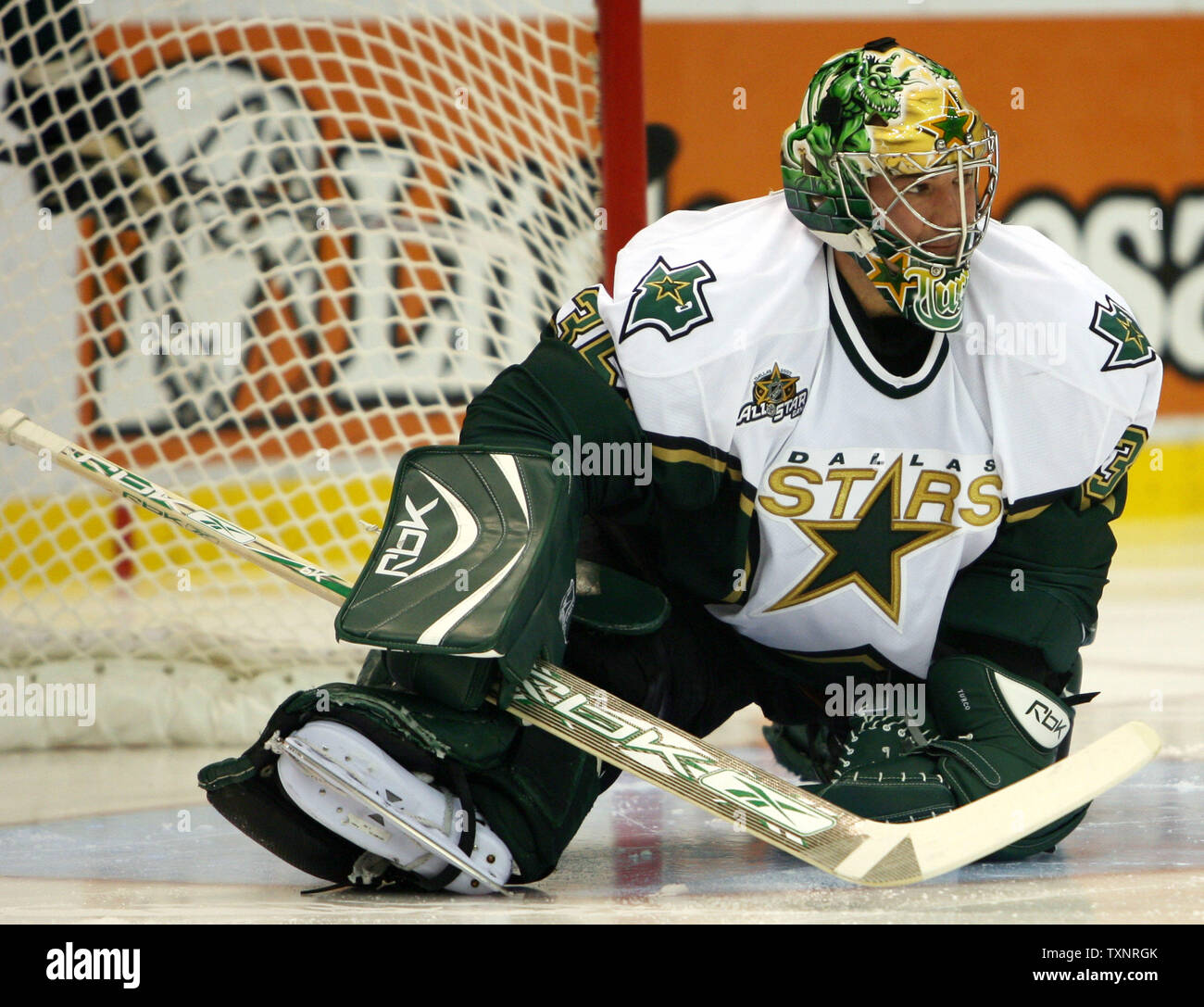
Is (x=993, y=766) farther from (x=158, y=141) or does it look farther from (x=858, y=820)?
(x=158, y=141)

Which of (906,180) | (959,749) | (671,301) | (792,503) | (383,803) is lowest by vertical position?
(959,749)

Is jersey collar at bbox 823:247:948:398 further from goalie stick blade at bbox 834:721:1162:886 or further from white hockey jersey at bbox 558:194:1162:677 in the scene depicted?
goalie stick blade at bbox 834:721:1162:886

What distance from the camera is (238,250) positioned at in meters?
4.15

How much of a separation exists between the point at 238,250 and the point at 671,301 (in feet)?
7.63

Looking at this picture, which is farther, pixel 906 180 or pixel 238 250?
pixel 238 250

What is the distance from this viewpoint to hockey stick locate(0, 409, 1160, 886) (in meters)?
1.91

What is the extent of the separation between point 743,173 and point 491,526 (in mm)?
4787

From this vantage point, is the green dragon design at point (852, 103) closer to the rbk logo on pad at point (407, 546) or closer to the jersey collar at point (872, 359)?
the jersey collar at point (872, 359)

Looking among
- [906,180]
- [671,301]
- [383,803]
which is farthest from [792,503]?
[383,803]

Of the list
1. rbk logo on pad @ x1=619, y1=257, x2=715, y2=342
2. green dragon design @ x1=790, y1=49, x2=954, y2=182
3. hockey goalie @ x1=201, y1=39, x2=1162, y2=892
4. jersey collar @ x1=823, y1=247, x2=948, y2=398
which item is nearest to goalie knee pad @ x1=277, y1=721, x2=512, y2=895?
hockey goalie @ x1=201, y1=39, x2=1162, y2=892

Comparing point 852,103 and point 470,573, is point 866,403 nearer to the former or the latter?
point 852,103

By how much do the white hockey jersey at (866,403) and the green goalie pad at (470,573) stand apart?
0.21m

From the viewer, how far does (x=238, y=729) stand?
134 inches

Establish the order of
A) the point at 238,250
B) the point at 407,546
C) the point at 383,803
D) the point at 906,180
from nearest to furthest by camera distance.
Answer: the point at 383,803, the point at 407,546, the point at 906,180, the point at 238,250
